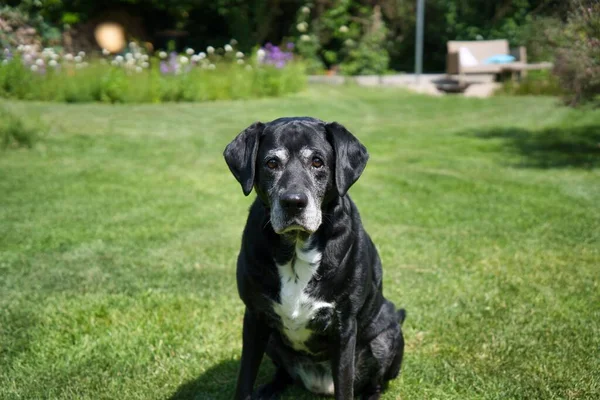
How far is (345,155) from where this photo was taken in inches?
105

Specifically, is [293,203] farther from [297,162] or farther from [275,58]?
[275,58]

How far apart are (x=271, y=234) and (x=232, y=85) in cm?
1213

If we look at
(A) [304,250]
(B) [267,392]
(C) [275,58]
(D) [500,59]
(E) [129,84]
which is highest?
(A) [304,250]

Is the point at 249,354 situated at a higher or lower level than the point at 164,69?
lower

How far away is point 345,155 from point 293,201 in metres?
0.40

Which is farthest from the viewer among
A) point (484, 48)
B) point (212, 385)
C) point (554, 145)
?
point (484, 48)

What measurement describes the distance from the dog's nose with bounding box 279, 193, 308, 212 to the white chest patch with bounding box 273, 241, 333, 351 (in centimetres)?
25

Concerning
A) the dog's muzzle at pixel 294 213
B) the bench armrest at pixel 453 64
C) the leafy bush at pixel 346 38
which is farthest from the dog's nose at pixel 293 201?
the leafy bush at pixel 346 38

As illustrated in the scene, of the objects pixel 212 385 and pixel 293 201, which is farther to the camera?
pixel 212 385

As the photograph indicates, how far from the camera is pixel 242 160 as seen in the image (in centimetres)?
267

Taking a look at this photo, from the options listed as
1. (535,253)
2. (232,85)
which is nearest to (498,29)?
(232,85)

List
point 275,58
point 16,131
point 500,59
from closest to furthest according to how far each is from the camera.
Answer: point 16,131, point 275,58, point 500,59

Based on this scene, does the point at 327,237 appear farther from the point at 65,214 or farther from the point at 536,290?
the point at 65,214

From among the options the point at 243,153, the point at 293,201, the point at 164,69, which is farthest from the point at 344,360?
the point at 164,69
